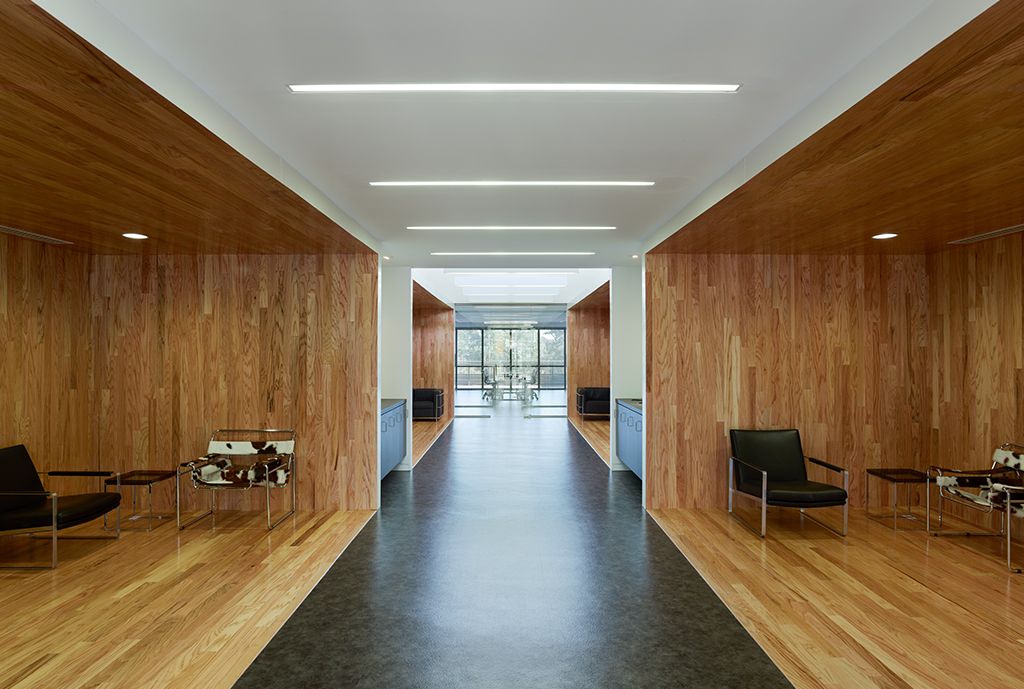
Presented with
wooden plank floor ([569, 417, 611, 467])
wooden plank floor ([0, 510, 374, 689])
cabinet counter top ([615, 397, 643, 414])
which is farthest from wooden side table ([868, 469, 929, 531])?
wooden plank floor ([0, 510, 374, 689])

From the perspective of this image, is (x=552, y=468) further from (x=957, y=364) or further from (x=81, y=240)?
(x=81, y=240)

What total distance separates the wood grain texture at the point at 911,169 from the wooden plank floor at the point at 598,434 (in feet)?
13.8

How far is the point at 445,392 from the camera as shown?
13320 millimetres

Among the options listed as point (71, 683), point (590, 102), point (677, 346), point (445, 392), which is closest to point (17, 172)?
point (71, 683)

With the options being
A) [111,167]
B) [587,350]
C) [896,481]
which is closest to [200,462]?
[111,167]

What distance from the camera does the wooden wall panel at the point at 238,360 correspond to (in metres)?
5.66

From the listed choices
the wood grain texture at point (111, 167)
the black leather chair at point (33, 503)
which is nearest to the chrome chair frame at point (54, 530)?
the black leather chair at point (33, 503)

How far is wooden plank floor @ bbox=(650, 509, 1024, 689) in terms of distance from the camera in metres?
2.87

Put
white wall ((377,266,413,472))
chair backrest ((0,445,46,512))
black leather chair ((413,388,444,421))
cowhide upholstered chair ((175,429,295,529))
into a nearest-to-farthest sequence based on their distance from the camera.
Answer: chair backrest ((0,445,46,512)), cowhide upholstered chair ((175,429,295,529)), white wall ((377,266,413,472)), black leather chair ((413,388,444,421))

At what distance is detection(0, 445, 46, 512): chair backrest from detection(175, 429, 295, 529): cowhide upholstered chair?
1050mm

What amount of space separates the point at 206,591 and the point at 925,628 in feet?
14.8

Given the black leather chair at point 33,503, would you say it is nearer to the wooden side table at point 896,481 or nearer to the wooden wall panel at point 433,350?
the wooden side table at point 896,481

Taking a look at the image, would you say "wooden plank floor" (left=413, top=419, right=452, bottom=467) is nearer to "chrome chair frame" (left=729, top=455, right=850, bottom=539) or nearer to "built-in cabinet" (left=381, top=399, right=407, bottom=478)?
"built-in cabinet" (left=381, top=399, right=407, bottom=478)

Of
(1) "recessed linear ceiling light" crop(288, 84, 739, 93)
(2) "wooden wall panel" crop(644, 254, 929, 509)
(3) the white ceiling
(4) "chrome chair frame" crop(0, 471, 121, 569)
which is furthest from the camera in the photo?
(2) "wooden wall panel" crop(644, 254, 929, 509)
